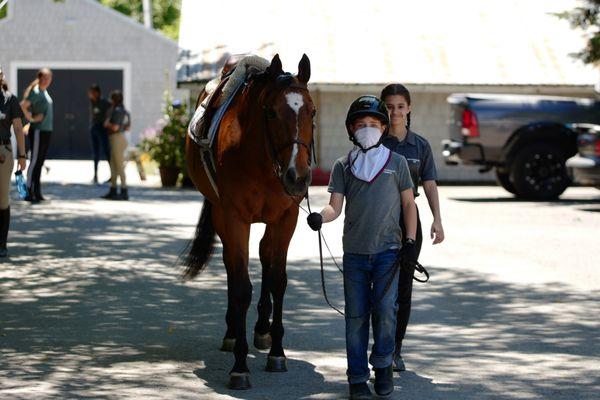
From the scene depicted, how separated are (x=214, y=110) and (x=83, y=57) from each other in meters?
35.4

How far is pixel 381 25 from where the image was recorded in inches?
1341

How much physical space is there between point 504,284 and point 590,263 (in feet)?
7.04

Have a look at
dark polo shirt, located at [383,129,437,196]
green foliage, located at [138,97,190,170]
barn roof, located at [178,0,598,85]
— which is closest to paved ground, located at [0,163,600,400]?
dark polo shirt, located at [383,129,437,196]

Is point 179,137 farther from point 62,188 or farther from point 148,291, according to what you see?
point 148,291

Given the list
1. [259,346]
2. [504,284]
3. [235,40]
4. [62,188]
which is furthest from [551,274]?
[235,40]

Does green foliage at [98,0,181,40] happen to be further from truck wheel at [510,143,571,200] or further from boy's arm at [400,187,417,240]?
boy's arm at [400,187,417,240]

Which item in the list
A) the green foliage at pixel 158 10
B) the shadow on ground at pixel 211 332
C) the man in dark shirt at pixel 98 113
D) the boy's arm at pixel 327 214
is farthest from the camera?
the green foliage at pixel 158 10

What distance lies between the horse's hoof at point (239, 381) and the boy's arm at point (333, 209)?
1.06 meters

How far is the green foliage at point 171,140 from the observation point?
92.5 ft

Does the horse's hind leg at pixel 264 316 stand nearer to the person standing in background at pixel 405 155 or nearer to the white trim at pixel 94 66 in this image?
the person standing in background at pixel 405 155

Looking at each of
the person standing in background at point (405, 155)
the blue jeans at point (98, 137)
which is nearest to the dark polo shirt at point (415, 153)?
the person standing in background at point (405, 155)

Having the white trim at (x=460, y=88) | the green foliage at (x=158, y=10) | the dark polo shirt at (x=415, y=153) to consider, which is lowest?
the dark polo shirt at (x=415, y=153)

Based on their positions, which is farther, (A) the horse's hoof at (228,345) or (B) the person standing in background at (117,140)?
(B) the person standing in background at (117,140)

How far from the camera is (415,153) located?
346 inches
